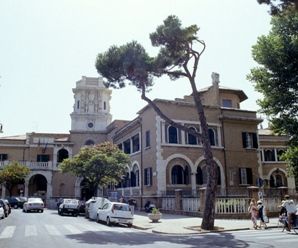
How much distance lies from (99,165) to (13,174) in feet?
58.8

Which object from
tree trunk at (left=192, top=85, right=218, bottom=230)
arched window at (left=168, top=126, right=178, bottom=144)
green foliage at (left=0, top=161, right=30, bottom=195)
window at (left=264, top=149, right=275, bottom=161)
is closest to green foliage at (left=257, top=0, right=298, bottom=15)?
tree trunk at (left=192, top=85, right=218, bottom=230)

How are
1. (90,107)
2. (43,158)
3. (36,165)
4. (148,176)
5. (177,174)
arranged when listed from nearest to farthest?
(177,174)
(148,176)
(36,165)
(43,158)
(90,107)

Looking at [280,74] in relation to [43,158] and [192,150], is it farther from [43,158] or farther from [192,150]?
[43,158]

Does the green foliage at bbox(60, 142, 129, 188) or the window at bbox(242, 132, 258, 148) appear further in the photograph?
the window at bbox(242, 132, 258, 148)

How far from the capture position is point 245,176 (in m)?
34.7

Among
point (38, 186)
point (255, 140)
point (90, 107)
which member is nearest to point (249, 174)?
point (255, 140)

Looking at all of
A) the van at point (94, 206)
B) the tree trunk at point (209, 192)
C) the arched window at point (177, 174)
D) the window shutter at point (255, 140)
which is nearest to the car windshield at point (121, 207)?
the van at point (94, 206)

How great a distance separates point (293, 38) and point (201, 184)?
15624mm

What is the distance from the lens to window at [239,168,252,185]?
34438 mm

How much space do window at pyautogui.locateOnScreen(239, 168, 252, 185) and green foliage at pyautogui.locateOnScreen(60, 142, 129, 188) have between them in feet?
36.2

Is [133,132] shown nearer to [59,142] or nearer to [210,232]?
[59,142]

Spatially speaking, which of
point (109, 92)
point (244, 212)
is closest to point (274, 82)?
point (244, 212)

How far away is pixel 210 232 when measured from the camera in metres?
17.4

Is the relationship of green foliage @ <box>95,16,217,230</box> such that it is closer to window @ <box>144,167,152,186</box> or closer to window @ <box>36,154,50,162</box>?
window @ <box>144,167,152,186</box>
